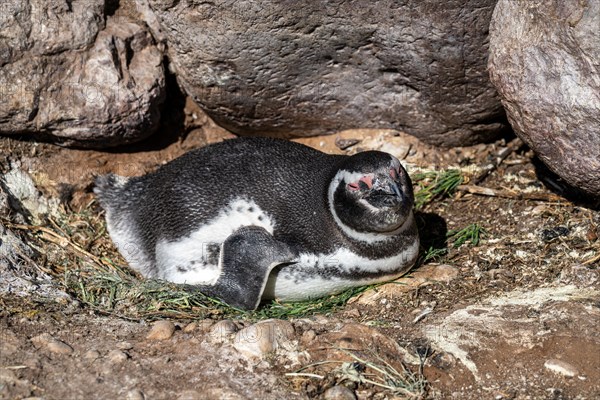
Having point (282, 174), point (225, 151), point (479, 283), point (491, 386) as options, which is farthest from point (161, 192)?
→ point (491, 386)

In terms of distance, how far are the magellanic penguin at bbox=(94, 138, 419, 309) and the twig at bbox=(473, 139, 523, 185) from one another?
0.96 metres

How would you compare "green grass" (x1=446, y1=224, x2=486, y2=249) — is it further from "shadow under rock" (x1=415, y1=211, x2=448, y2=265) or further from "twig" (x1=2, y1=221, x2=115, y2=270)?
"twig" (x1=2, y1=221, x2=115, y2=270)

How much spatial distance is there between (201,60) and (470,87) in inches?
58.8

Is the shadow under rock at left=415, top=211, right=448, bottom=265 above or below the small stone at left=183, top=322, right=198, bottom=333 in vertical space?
below

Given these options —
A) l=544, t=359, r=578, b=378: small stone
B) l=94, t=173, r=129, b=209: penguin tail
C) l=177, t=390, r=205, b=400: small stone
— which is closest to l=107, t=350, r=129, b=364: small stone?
l=177, t=390, r=205, b=400: small stone

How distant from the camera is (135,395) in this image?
2914 millimetres

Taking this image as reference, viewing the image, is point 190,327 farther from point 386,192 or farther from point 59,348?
point 386,192

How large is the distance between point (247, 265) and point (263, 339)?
0.58m

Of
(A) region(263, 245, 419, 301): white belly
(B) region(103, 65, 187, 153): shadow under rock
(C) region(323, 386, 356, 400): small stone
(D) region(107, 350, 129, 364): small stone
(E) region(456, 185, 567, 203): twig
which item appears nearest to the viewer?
(C) region(323, 386, 356, 400): small stone

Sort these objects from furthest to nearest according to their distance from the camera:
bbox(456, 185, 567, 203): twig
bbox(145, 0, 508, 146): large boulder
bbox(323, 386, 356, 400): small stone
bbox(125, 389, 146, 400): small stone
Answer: bbox(456, 185, 567, 203): twig < bbox(145, 0, 508, 146): large boulder < bbox(323, 386, 356, 400): small stone < bbox(125, 389, 146, 400): small stone

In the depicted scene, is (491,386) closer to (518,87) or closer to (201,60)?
(518,87)

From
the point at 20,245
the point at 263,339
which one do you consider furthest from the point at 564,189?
the point at 20,245

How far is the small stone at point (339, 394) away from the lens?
300 cm

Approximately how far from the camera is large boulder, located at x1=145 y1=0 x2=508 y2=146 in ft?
13.7
